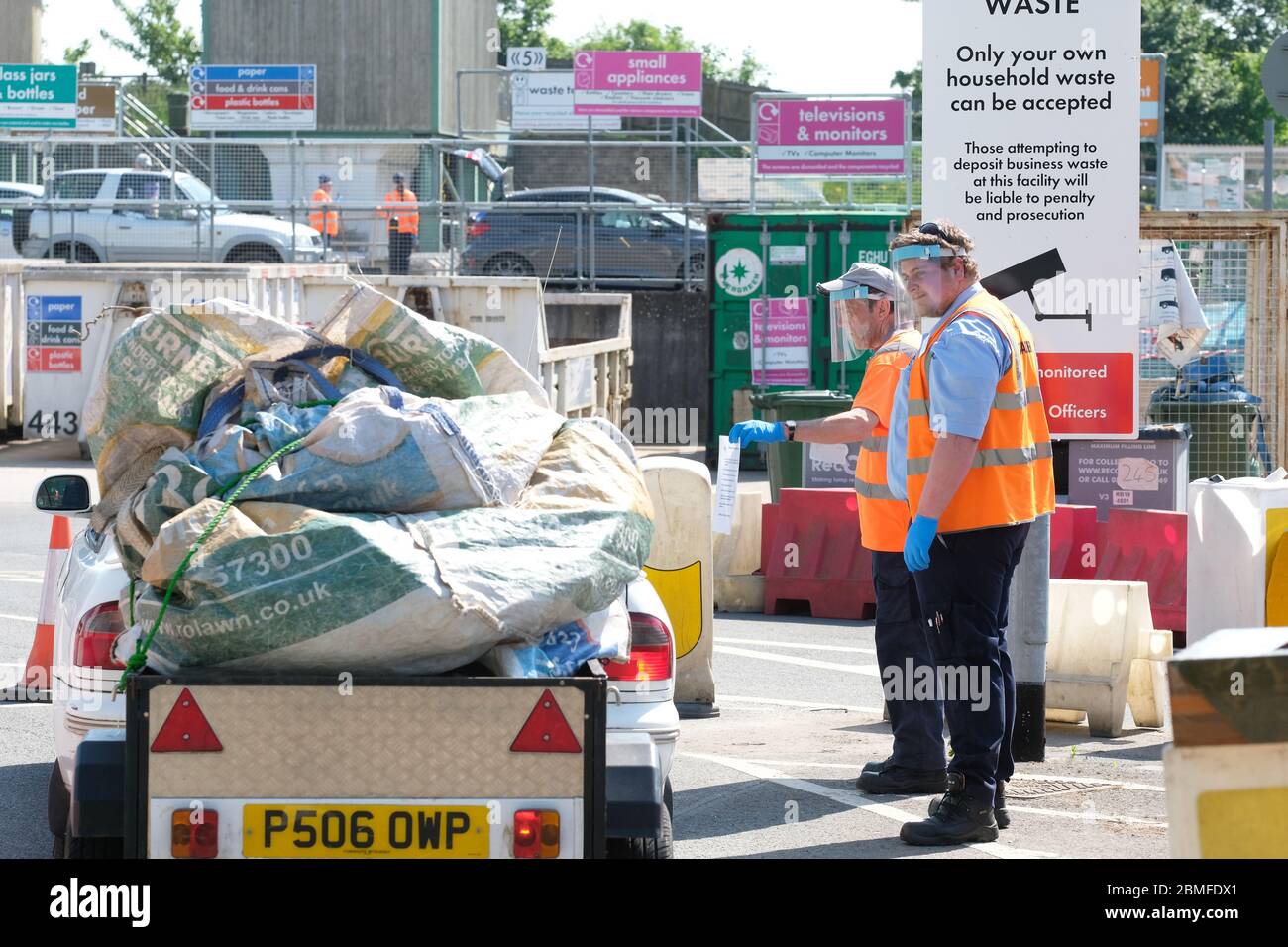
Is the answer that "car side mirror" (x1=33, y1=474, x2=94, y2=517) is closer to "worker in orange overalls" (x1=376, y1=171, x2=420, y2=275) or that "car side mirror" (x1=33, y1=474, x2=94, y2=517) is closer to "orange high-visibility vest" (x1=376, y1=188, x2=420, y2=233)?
"orange high-visibility vest" (x1=376, y1=188, x2=420, y2=233)

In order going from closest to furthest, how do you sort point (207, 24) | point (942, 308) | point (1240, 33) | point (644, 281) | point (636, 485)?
point (636, 485)
point (942, 308)
point (644, 281)
point (207, 24)
point (1240, 33)

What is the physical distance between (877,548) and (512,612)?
2586 mm

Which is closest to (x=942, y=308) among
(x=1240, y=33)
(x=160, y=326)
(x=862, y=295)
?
(x=862, y=295)

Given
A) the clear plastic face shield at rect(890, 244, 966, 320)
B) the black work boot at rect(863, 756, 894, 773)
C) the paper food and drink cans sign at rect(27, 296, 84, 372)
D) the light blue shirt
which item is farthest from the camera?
the paper food and drink cans sign at rect(27, 296, 84, 372)

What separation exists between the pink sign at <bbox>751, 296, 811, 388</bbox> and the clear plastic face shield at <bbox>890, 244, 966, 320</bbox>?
40.2ft

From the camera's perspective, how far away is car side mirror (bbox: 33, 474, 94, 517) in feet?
17.5

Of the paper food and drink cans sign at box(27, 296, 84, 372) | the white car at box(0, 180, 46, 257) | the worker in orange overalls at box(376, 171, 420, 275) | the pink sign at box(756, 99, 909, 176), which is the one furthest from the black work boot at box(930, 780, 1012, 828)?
the white car at box(0, 180, 46, 257)

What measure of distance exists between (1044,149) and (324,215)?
17.4 metres

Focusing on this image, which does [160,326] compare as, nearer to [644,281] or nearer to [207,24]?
[644,281]

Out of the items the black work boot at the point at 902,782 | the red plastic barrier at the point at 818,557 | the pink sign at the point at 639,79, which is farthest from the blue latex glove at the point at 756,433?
the pink sign at the point at 639,79

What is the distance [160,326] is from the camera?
5.00 meters

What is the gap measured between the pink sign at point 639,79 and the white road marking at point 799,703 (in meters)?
24.2

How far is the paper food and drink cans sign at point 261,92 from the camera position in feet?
112

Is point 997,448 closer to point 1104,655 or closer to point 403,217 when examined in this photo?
point 1104,655
